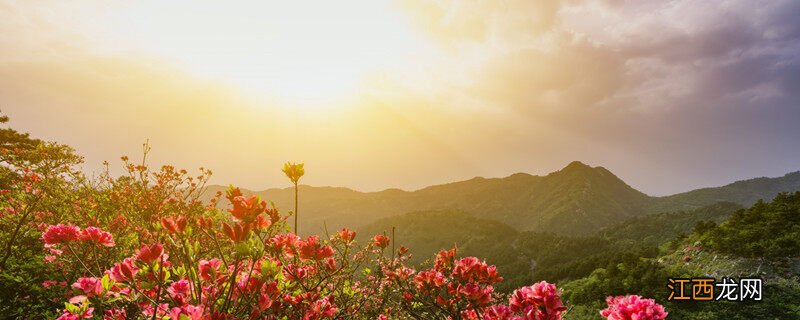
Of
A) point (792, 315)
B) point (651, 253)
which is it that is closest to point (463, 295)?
point (792, 315)

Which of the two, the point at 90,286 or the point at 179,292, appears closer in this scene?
the point at 90,286

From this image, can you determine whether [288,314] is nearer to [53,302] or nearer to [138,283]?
[138,283]

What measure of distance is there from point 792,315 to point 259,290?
14495mm

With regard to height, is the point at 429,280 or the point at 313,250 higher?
the point at 313,250

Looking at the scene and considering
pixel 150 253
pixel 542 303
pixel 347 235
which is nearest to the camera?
pixel 150 253

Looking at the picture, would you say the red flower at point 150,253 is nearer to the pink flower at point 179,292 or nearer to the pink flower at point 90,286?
the pink flower at point 179,292

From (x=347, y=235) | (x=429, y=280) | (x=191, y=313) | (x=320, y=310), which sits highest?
(x=347, y=235)

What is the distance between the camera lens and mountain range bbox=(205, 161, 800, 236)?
119 meters

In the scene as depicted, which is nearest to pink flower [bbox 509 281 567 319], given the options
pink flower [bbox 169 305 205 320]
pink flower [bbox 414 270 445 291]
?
pink flower [bbox 414 270 445 291]

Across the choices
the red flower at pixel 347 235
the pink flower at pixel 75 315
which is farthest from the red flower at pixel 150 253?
the red flower at pixel 347 235

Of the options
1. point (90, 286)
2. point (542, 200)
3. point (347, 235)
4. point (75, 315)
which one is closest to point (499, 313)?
point (347, 235)

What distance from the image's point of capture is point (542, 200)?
147375 millimetres

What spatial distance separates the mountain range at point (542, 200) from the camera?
11912 cm

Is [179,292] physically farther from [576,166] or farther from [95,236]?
[576,166]
